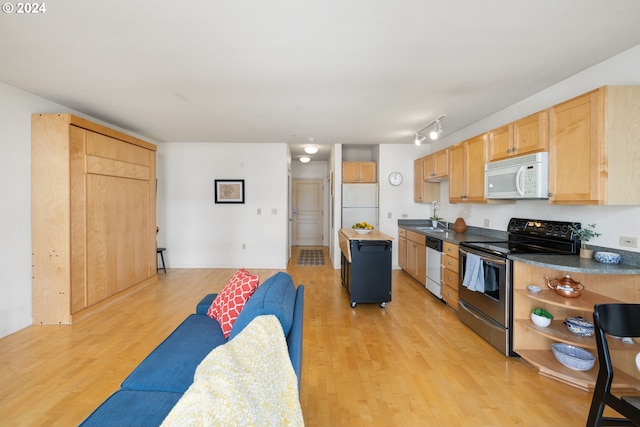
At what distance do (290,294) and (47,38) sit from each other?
8.05 ft

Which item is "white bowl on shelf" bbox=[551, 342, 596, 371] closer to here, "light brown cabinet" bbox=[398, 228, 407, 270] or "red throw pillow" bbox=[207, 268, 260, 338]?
"red throw pillow" bbox=[207, 268, 260, 338]

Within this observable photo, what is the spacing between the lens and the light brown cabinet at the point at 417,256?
14.1 ft

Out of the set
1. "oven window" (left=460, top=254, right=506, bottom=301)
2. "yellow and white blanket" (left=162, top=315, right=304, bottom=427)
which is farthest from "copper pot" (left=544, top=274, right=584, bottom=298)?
"yellow and white blanket" (left=162, top=315, right=304, bottom=427)

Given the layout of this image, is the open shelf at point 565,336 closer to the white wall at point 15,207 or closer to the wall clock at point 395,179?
the wall clock at point 395,179

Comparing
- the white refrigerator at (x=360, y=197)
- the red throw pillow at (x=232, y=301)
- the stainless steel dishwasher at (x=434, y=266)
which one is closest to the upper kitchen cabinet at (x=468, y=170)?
the stainless steel dishwasher at (x=434, y=266)

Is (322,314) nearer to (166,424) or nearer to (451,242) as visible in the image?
(451,242)

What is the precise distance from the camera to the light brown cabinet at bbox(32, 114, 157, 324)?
9.98ft

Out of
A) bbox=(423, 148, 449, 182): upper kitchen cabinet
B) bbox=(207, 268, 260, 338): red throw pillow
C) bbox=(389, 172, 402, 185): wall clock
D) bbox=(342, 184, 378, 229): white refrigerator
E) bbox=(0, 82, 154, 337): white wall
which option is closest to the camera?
bbox=(207, 268, 260, 338): red throw pillow

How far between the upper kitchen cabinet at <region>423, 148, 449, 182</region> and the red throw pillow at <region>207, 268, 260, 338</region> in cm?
344

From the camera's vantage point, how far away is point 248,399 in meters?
0.81

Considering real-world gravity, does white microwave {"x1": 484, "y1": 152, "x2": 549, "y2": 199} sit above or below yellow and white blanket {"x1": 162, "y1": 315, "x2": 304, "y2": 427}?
above

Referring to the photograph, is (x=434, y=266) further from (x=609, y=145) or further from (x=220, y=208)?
(x=220, y=208)

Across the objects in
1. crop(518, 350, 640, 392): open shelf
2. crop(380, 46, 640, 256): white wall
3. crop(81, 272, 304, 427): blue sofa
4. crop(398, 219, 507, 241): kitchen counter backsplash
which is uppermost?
crop(380, 46, 640, 256): white wall

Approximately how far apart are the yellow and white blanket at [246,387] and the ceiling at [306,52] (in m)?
1.81
